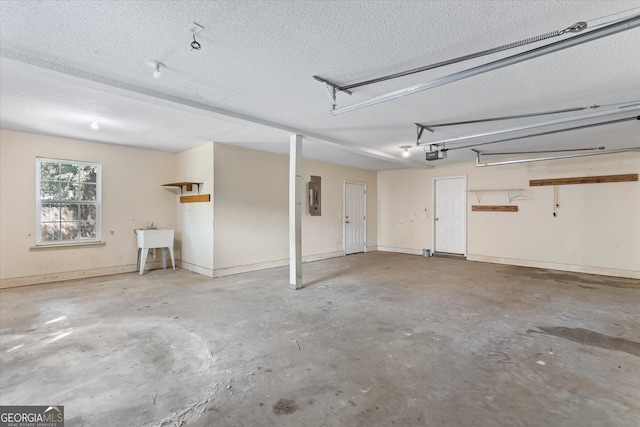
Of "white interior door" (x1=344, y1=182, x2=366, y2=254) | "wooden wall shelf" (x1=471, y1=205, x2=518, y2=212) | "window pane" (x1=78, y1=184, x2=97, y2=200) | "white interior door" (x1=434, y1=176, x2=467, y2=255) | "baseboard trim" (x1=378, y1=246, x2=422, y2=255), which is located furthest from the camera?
"baseboard trim" (x1=378, y1=246, x2=422, y2=255)

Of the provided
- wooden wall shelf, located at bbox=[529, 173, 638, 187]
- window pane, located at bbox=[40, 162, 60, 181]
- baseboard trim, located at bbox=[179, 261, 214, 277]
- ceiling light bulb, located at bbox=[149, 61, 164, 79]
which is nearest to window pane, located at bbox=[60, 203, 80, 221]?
window pane, located at bbox=[40, 162, 60, 181]

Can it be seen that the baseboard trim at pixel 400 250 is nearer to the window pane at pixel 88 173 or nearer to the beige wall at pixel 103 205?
the beige wall at pixel 103 205

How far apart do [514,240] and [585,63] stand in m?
5.17

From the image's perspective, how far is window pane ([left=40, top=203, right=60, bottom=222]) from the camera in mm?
5078

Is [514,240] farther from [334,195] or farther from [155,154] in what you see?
[155,154]

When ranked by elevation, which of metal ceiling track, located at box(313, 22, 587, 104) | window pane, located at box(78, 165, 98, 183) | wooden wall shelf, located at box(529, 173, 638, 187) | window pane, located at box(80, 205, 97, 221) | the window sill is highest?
metal ceiling track, located at box(313, 22, 587, 104)

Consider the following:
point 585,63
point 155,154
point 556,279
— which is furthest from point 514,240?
point 155,154

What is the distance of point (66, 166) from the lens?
17.4 feet

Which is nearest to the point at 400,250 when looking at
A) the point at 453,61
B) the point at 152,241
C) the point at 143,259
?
the point at 152,241

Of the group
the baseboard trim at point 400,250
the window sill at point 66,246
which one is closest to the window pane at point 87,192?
the window sill at point 66,246

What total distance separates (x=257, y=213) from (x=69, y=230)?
10.9ft

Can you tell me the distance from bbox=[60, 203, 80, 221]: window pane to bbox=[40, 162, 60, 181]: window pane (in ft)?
1.64

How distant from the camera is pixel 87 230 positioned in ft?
18.1

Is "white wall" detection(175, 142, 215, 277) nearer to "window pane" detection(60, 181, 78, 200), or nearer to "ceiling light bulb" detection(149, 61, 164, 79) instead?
"window pane" detection(60, 181, 78, 200)
